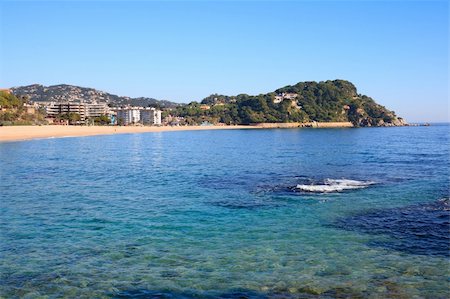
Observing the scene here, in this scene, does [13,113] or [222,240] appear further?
[13,113]

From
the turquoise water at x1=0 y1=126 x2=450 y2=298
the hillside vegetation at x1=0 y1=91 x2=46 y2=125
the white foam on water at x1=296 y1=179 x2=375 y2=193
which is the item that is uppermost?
the hillside vegetation at x1=0 y1=91 x2=46 y2=125

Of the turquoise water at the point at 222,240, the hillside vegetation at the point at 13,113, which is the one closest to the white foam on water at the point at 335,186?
the turquoise water at the point at 222,240

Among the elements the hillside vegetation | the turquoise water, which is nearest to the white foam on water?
the turquoise water

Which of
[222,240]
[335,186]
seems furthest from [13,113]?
[222,240]

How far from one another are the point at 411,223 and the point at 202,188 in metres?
13.9

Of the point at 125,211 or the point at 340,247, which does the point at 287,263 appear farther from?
the point at 125,211

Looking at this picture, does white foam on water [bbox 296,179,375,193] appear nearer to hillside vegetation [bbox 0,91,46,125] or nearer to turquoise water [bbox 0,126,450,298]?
turquoise water [bbox 0,126,450,298]

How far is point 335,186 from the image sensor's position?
27.0 metres

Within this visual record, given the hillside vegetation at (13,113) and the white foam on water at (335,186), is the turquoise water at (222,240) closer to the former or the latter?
the white foam on water at (335,186)

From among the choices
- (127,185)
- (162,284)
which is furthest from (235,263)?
(127,185)

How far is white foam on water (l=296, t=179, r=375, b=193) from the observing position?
25703mm

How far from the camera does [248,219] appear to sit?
1819 cm

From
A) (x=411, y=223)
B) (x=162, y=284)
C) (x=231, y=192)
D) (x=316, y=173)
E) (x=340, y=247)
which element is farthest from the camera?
(x=316, y=173)

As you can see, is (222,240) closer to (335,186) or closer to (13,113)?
(335,186)
